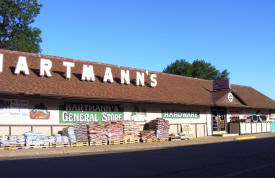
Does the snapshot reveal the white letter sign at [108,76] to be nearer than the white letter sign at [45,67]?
No

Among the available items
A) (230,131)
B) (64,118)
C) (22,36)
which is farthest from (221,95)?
(22,36)

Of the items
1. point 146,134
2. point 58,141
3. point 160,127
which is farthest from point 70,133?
point 160,127

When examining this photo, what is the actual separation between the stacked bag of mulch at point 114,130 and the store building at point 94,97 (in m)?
1.27

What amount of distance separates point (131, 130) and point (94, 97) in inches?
144

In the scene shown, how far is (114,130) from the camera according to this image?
72.1ft

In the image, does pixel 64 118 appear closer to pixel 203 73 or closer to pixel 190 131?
pixel 190 131

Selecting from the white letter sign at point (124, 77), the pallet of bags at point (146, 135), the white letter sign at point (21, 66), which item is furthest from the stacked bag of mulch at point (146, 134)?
the white letter sign at point (21, 66)

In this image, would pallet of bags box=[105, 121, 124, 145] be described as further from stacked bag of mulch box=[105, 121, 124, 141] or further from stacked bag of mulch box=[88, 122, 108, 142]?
stacked bag of mulch box=[88, 122, 108, 142]

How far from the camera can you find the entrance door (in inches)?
1254

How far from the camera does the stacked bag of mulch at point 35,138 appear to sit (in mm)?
18391

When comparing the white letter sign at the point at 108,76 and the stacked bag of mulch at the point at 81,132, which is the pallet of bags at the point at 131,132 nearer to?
the stacked bag of mulch at the point at 81,132

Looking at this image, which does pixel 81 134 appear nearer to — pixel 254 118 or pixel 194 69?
pixel 254 118

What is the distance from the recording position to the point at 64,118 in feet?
69.3

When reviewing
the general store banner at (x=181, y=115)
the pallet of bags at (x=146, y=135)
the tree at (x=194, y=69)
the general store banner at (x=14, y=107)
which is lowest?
Result: the pallet of bags at (x=146, y=135)
